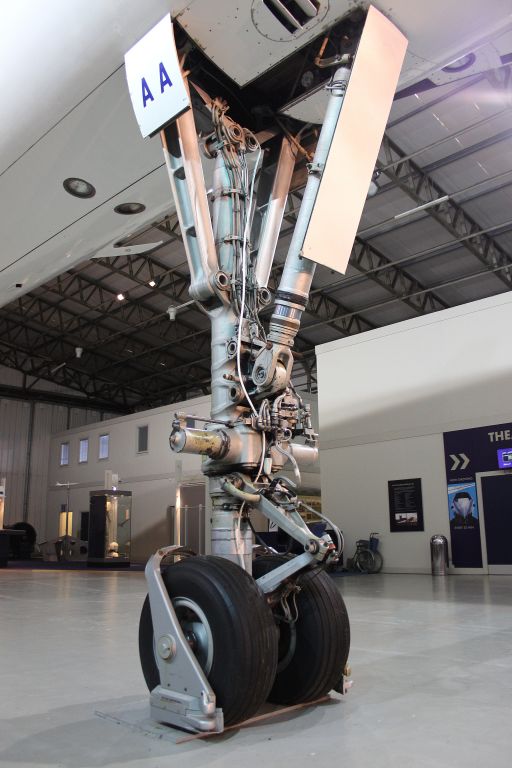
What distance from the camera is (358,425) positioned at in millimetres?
13242

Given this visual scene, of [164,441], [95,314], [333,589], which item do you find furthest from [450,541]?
[95,314]

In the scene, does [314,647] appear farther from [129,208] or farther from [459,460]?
[459,460]

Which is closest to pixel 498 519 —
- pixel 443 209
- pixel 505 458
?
pixel 505 458

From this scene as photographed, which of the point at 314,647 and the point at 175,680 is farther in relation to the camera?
the point at 314,647

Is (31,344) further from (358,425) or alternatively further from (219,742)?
(219,742)

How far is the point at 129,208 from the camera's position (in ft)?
13.3

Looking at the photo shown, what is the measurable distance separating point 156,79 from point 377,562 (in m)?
11.4

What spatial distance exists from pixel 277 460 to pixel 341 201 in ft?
→ 3.42

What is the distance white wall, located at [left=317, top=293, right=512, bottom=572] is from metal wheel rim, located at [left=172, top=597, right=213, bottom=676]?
32.7ft

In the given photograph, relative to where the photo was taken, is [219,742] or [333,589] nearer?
[219,742]

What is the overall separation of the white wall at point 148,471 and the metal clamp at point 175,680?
1607cm

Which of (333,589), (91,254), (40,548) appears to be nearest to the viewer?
(333,589)

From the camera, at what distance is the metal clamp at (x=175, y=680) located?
194 cm

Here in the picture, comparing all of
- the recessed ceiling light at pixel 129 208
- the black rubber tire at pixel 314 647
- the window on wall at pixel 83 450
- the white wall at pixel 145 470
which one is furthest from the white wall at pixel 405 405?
the window on wall at pixel 83 450
